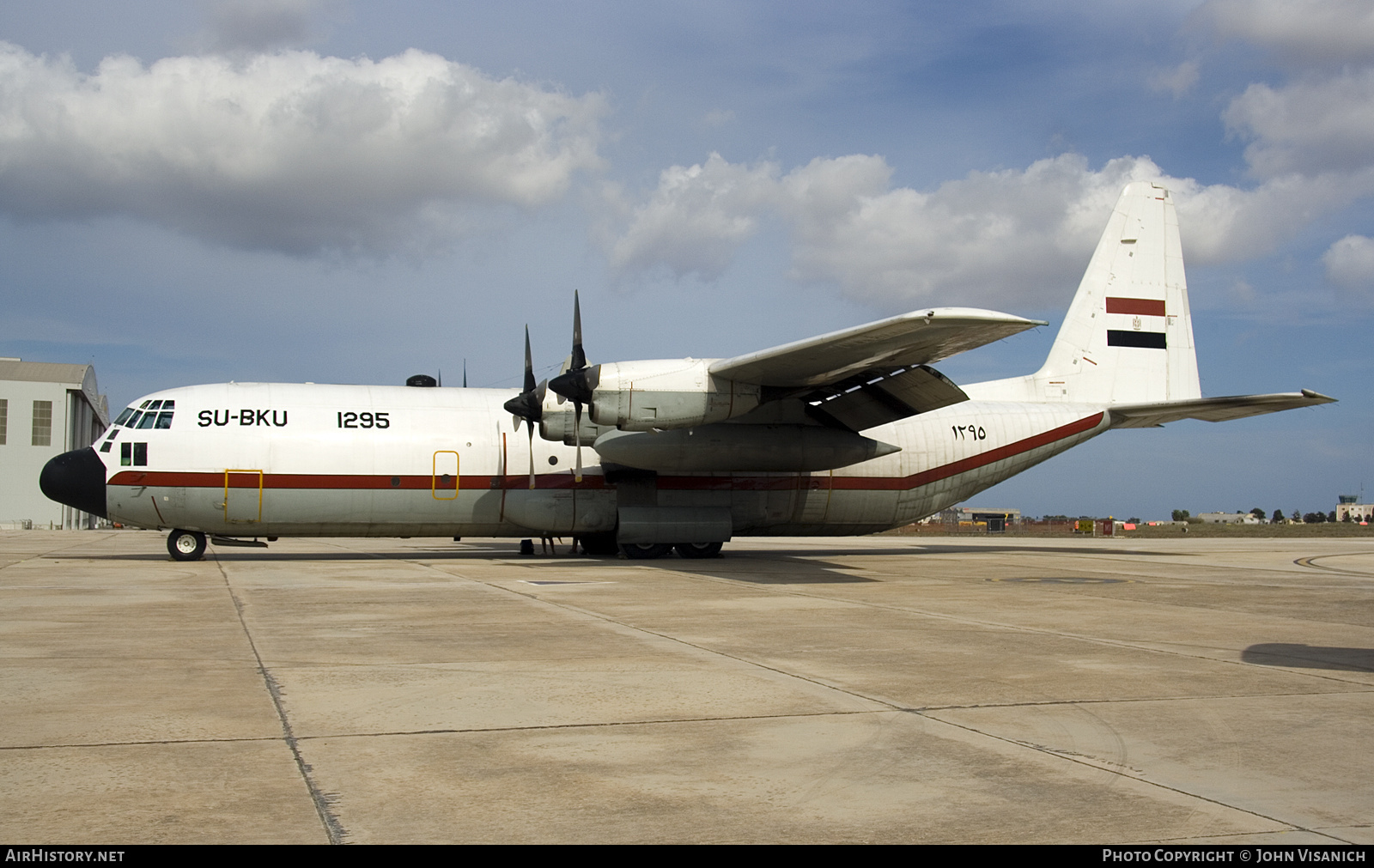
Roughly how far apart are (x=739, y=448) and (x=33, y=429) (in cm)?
5968

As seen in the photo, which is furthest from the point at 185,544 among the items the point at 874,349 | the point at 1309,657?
the point at 1309,657

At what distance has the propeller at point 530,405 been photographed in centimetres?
2106

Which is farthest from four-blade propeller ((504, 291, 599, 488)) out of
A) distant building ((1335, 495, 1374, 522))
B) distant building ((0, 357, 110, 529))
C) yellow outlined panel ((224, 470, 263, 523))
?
distant building ((1335, 495, 1374, 522))

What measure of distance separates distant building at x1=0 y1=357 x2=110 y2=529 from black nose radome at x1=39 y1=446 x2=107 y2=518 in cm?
4742

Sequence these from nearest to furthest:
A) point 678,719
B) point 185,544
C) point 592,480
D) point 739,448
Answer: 1. point 678,719
2. point 185,544
3. point 739,448
4. point 592,480

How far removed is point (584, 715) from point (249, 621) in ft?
20.2

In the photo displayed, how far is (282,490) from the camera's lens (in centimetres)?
2094

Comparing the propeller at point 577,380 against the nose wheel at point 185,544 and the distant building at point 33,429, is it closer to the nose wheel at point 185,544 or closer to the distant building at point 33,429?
the nose wheel at point 185,544

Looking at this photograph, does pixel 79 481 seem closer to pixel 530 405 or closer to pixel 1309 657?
pixel 530 405

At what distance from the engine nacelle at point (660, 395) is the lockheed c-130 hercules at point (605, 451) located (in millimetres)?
36

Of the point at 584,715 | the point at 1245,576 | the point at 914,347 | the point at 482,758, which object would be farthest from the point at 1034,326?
the point at 482,758

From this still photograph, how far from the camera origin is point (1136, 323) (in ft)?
88.0

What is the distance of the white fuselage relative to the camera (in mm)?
20688

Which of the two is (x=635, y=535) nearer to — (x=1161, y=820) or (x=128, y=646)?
(x=128, y=646)
